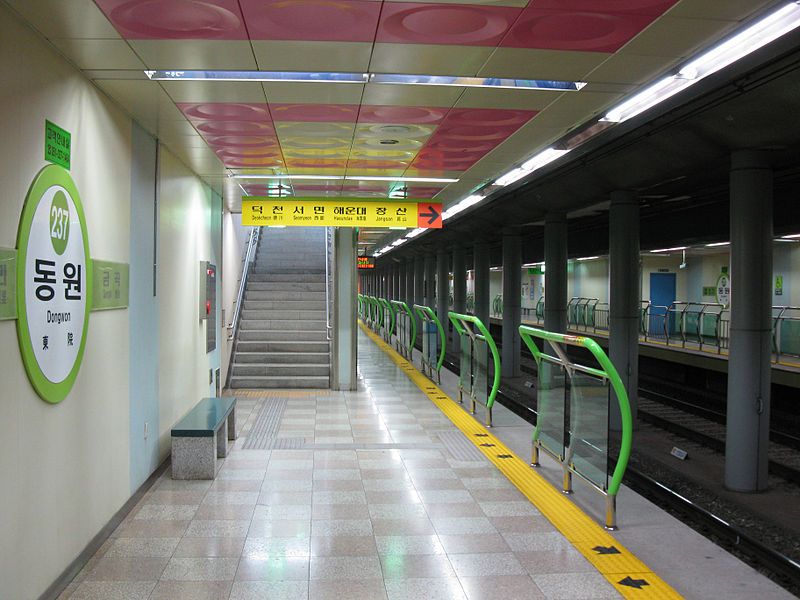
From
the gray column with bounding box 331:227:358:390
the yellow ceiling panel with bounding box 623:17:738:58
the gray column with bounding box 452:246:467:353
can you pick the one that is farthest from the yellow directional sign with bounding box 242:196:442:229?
the gray column with bounding box 452:246:467:353

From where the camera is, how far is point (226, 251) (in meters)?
11.4

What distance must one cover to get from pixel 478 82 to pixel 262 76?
138 centimetres

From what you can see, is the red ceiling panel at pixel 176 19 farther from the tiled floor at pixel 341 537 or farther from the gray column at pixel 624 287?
the gray column at pixel 624 287

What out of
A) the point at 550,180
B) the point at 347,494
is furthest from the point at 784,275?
the point at 347,494

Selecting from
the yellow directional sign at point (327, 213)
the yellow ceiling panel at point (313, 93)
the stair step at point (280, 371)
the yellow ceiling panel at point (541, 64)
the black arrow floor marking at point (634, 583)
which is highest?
the yellow ceiling panel at point (541, 64)

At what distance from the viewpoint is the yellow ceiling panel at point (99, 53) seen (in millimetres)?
3629

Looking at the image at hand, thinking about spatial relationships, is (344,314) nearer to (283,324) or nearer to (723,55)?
(283,324)

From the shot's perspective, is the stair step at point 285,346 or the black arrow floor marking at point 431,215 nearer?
the black arrow floor marking at point 431,215

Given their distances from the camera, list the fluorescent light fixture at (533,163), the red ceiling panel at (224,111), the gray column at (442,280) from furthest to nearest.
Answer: the gray column at (442,280), the fluorescent light fixture at (533,163), the red ceiling panel at (224,111)

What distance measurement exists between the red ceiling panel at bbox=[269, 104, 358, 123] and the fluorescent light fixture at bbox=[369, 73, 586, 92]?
61cm

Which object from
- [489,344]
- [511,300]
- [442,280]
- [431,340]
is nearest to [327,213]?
[489,344]

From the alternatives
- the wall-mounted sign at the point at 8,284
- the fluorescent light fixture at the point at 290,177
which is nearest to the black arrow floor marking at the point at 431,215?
the fluorescent light fixture at the point at 290,177

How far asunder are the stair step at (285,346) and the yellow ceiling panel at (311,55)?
27.6 feet

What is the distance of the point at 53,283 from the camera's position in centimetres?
363
